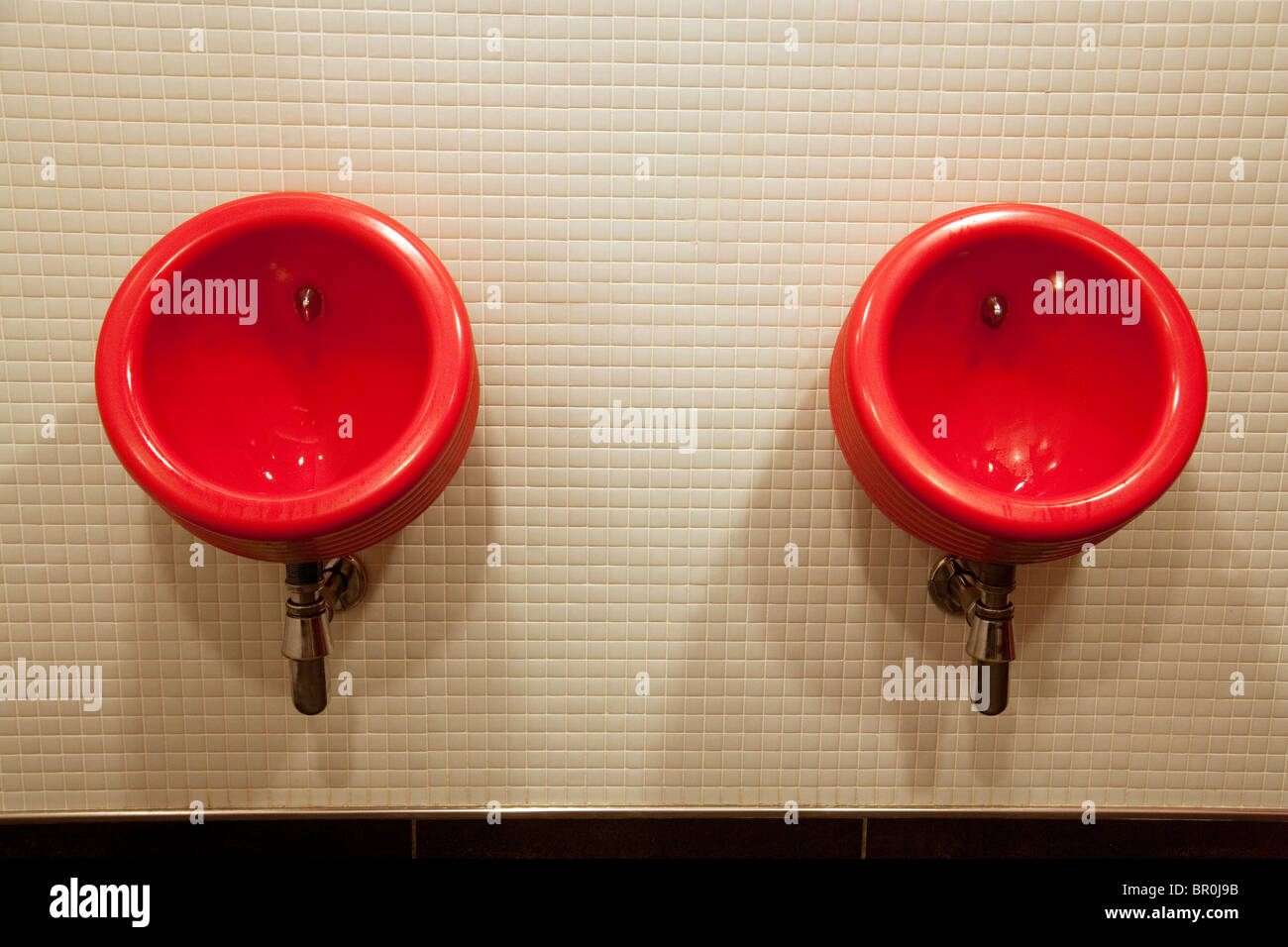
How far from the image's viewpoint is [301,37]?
1.22 m

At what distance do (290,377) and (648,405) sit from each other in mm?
514

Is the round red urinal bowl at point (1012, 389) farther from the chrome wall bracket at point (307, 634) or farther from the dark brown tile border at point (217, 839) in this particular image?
the dark brown tile border at point (217, 839)

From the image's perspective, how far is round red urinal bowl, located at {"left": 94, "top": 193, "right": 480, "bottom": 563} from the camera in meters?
1.02

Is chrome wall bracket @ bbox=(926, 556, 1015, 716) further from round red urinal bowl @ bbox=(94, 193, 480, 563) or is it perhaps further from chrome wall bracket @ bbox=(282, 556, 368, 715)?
chrome wall bracket @ bbox=(282, 556, 368, 715)

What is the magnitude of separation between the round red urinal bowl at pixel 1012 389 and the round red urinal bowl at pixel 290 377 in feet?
1.74

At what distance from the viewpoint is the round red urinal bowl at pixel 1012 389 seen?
40.7 inches

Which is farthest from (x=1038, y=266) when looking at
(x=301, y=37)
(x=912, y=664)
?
(x=301, y=37)
